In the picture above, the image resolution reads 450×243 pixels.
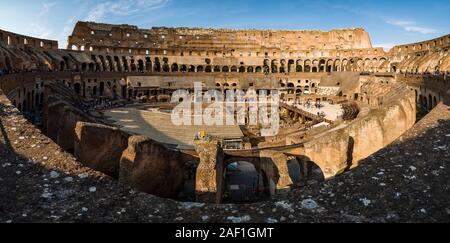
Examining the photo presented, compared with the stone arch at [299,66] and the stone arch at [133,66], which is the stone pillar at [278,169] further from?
the stone arch at [299,66]

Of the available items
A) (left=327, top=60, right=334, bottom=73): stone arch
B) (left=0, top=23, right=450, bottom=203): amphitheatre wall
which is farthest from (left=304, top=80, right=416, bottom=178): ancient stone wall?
(left=327, top=60, right=334, bottom=73): stone arch

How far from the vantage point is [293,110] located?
37625mm

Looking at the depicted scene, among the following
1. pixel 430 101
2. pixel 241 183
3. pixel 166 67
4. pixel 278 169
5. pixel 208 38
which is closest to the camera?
pixel 278 169

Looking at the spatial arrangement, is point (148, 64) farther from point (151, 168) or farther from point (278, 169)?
point (278, 169)

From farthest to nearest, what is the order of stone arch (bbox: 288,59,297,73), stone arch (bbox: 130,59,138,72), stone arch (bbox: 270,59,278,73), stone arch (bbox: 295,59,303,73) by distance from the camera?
stone arch (bbox: 295,59,303,73)
stone arch (bbox: 288,59,297,73)
stone arch (bbox: 270,59,278,73)
stone arch (bbox: 130,59,138,72)

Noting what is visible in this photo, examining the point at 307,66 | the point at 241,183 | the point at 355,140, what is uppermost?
the point at 307,66

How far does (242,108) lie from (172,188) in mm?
23410

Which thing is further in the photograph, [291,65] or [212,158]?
[291,65]

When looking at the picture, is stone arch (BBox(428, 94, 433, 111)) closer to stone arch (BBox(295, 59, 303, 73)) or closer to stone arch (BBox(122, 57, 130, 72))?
stone arch (BBox(295, 59, 303, 73))

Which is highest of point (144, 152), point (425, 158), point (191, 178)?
point (425, 158)

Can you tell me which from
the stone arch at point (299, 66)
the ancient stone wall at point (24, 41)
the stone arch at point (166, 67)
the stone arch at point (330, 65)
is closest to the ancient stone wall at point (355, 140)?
the ancient stone wall at point (24, 41)

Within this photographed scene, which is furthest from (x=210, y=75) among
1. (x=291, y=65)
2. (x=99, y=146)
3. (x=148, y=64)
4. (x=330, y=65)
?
(x=99, y=146)

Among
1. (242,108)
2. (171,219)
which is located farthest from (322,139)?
(242,108)
